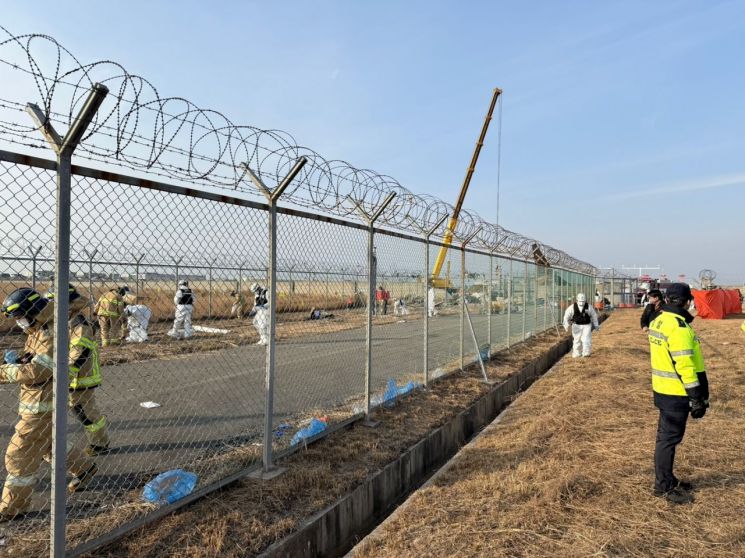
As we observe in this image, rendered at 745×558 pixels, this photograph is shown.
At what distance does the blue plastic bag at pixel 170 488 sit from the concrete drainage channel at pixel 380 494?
828mm

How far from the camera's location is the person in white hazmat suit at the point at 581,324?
11.3 metres

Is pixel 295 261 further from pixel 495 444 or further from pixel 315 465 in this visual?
pixel 495 444

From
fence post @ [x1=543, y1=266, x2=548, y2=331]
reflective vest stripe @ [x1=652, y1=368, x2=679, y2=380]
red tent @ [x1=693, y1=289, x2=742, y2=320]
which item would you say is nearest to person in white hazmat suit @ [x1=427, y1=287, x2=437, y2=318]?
reflective vest stripe @ [x1=652, y1=368, x2=679, y2=380]

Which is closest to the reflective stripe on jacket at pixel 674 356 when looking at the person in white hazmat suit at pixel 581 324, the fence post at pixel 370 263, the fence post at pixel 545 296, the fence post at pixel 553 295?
the fence post at pixel 370 263

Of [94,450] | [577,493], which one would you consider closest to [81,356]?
[94,450]

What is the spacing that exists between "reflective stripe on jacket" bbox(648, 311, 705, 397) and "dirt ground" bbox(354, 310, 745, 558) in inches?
37.5

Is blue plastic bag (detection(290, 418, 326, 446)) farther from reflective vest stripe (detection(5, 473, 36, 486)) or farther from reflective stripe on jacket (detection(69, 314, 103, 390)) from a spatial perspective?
reflective vest stripe (detection(5, 473, 36, 486))

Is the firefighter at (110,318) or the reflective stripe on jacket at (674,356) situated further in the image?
the firefighter at (110,318)

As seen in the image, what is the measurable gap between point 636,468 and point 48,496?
523cm

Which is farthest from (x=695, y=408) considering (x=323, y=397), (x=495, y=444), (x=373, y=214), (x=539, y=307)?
(x=539, y=307)

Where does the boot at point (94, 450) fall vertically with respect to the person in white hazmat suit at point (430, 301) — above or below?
below

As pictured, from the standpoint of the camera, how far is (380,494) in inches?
173

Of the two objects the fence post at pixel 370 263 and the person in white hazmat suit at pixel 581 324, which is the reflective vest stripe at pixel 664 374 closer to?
the fence post at pixel 370 263

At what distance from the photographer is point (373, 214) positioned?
565cm
